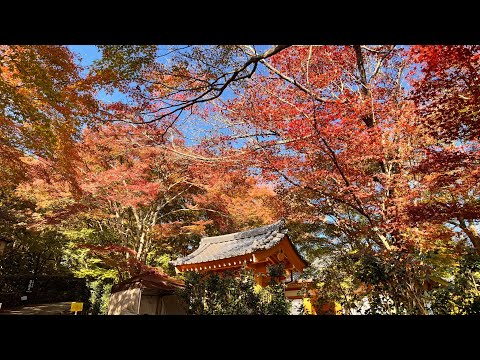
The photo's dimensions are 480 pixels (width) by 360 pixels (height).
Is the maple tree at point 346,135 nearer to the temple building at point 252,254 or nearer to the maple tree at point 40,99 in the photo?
the temple building at point 252,254

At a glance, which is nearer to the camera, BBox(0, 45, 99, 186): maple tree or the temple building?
BBox(0, 45, 99, 186): maple tree

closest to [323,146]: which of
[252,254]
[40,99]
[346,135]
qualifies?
[346,135]

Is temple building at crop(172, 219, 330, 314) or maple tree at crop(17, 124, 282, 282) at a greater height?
maple tree at crop(17, 124, 282, 282)

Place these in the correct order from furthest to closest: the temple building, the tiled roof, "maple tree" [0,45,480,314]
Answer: the tiled roof, the temple building, "maple tree" [0,45,480,314]

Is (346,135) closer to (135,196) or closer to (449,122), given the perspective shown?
(449,122)

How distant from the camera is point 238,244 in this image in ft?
25.2

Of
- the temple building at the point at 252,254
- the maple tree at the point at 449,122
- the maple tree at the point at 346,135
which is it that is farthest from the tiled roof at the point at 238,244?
the maple tree at the point at 449,122

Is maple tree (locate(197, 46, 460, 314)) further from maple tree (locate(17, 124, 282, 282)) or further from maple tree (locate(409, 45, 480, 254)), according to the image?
maple tree (locate(17, 124, 282, 282))

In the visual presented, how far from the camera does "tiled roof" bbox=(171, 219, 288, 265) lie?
22.0 feet

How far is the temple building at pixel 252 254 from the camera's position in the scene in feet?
21.5

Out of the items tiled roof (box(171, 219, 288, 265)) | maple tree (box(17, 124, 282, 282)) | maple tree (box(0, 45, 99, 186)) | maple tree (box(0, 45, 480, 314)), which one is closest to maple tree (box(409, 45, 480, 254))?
maple tree (box(0, 45, 480, 314))
